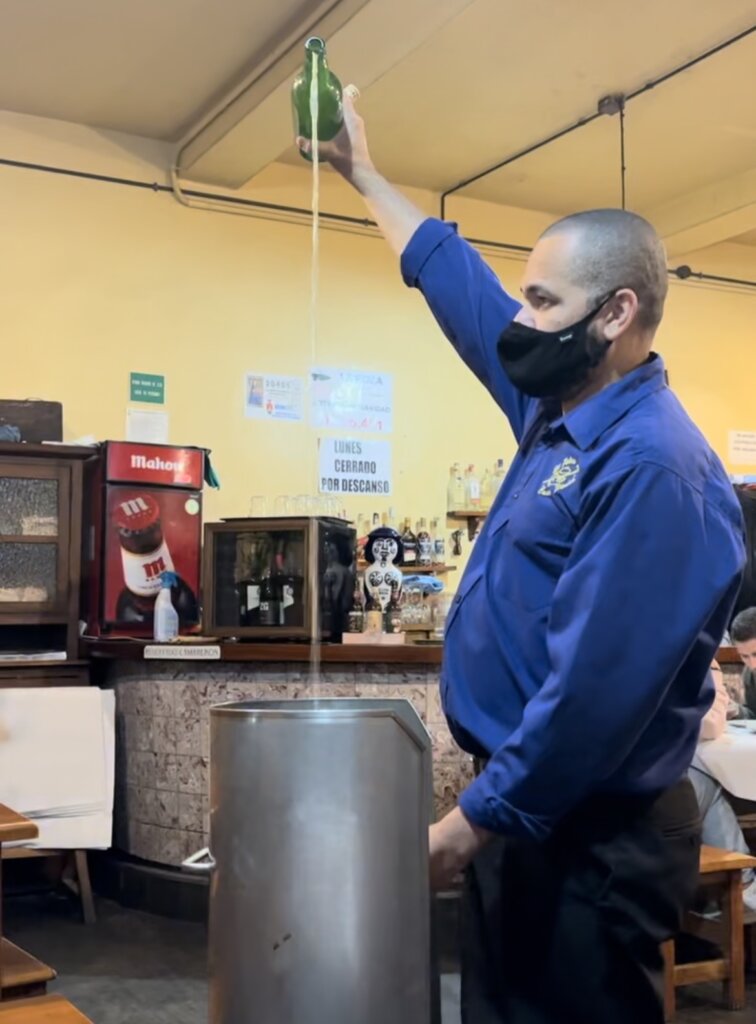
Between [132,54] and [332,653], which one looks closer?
[332,653]

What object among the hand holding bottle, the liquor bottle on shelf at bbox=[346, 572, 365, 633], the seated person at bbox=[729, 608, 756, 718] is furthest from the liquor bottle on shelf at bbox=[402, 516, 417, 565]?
the hand holding bottle

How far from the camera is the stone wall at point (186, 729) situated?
397 centimetres

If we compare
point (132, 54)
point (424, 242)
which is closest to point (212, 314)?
point (132, 54)

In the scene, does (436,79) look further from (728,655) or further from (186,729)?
(186,729)

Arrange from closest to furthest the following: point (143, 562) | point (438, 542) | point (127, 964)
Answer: point (127, 964)
point (143, 562)
point (438, 542)

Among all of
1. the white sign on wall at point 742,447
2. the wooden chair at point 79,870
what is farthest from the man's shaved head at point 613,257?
the white sign on wall at point 742,447

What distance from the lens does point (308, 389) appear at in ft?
20.1

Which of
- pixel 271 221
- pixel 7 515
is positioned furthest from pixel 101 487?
pixel 271 221

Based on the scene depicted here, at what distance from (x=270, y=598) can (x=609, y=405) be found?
3.00 m

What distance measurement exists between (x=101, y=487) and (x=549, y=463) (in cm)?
376

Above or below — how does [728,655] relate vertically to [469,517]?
below

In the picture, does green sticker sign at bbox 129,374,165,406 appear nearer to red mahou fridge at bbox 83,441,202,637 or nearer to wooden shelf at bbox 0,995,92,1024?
red mahou fridge at bbox 83,441,202,637

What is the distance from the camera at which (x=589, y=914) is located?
1.25m

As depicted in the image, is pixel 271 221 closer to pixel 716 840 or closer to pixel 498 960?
pixel 716 840
